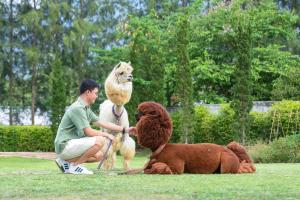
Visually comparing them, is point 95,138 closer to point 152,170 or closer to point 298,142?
point 152,170

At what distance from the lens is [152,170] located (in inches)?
321

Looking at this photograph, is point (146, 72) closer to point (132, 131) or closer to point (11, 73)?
point (11, 73)

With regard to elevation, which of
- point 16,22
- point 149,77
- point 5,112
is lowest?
point 5,112

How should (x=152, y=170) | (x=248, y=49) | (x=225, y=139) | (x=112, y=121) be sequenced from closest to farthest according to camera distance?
(x=152, y=170) → (x=112, y=121) → (x=248, y=49) → (x=225, y=139)

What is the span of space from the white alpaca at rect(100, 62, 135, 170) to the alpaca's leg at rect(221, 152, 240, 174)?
186cm

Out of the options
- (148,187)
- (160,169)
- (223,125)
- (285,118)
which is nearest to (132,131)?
(160,169)

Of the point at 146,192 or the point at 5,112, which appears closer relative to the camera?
the point at 146,192

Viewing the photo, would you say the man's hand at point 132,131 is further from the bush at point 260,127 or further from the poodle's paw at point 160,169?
the bush at point 260,127

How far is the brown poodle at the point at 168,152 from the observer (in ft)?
27.0

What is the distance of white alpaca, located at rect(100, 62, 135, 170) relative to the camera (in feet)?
32.2

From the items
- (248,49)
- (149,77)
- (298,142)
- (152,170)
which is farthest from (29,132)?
(152,170)

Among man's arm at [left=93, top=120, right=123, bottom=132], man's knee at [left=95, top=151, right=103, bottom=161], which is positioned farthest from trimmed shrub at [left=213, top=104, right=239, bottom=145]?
man's knee at [left=95, top=151, right=103, bottom=161]

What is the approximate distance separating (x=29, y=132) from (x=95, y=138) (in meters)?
20.7

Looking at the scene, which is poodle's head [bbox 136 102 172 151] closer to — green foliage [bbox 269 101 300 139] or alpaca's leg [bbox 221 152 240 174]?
alpaca's leg [bbox 221 152 240 174]
